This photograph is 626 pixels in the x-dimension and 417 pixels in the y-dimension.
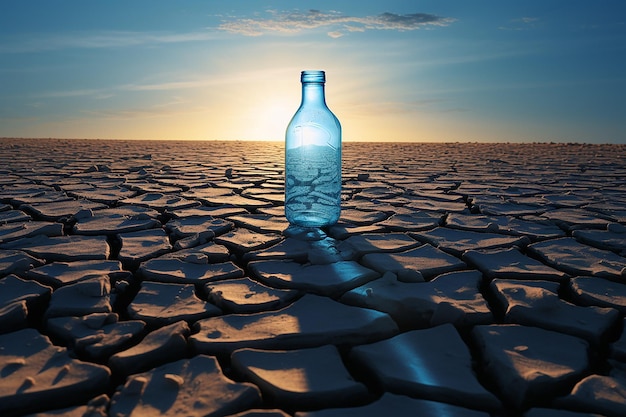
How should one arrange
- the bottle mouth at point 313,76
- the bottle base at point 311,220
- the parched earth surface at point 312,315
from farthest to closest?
1. the bottle base at point 311,220
2. the bottle mouth at point 313,76
3. the parched earth surface at point 312,315

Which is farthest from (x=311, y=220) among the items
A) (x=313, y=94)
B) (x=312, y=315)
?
(x=312, y=315)

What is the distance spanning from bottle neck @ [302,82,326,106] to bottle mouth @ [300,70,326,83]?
0.6 inches

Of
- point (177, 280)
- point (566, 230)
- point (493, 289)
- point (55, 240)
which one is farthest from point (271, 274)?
point (566, 230)

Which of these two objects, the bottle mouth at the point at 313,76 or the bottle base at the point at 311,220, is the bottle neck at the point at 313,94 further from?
the bottle base at the point at 311,220

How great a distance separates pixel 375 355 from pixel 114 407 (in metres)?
0.39

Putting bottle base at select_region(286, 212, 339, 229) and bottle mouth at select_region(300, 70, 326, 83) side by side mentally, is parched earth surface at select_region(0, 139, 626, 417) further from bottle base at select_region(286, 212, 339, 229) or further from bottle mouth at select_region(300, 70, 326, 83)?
bottle mouth at select_region(300, 70, 326, 83)

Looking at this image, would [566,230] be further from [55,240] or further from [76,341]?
[55,240]

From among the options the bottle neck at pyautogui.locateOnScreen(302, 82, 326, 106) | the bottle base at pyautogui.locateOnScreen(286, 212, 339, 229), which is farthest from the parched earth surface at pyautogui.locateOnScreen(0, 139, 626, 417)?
the bottle neck at pyautogui.locateOnScreen(302, 82, 326, 106)

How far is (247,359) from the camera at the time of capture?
0.78 meters

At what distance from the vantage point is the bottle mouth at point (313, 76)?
147 centimetres

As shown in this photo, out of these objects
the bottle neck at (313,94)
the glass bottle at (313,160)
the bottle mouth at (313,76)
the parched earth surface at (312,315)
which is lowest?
the parched earth surface at (312,315)

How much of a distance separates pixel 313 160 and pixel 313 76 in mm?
325

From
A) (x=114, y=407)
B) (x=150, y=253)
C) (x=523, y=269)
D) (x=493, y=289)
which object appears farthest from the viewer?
(x=150, y=253)

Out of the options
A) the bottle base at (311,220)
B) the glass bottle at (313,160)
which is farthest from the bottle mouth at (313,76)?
the bottle base at (311,220)
